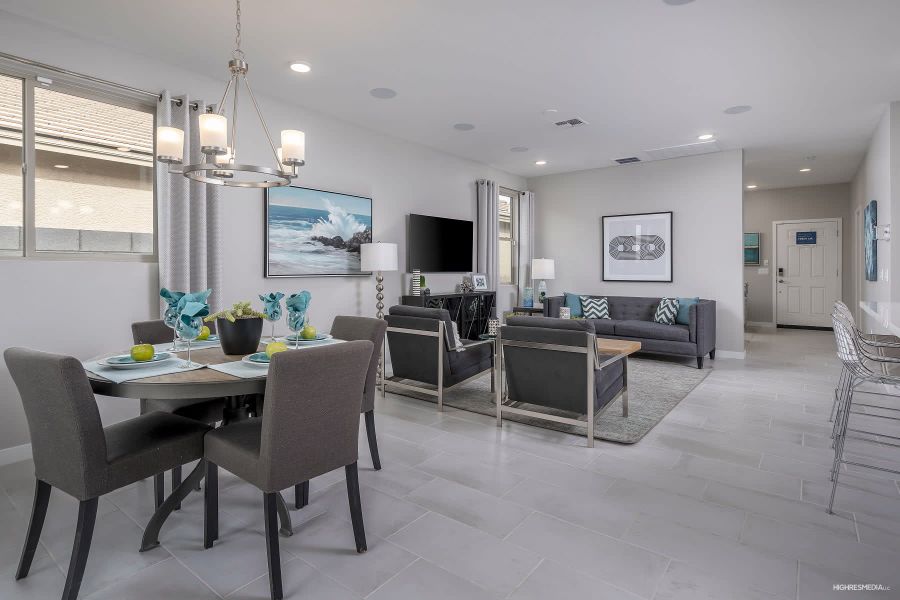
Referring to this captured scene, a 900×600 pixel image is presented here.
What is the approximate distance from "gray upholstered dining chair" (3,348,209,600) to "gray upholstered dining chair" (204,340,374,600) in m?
0.28

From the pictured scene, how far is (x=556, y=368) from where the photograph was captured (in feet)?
11.1

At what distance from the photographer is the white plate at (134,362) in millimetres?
2078

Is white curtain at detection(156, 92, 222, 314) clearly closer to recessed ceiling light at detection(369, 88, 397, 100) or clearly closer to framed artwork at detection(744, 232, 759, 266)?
recessed ceiling light at detection(369, 88, 397, 100)

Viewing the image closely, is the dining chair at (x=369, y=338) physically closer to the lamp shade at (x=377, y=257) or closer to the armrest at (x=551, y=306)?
the lamp shade at (x=377, y=257)

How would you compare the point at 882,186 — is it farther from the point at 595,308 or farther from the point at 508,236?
the point at 508,236

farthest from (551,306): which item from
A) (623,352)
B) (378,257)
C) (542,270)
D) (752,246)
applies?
(752,246)

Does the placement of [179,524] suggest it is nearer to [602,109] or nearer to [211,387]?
[211,387]

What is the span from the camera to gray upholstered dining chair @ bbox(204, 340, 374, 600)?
1772mm

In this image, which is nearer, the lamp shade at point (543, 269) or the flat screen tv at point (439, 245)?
the flat screen tv at point (439, 245)

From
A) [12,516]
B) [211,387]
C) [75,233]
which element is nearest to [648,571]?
[211,387]

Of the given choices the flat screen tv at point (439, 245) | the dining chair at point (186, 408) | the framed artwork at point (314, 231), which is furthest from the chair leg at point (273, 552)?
the flat screen tv at point (439, 245)

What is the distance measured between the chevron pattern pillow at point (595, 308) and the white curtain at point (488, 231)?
4.23 ft

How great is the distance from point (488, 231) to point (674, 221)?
258cm

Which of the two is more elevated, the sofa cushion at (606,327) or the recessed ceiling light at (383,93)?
the recessed ceiling light at (383,93)
